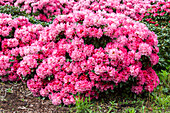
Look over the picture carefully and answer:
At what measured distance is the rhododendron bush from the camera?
12.4ft

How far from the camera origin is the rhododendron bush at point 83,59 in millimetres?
3793

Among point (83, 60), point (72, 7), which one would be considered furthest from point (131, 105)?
point (72, 7)

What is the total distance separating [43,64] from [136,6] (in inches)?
217

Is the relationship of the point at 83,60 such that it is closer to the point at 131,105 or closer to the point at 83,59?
the point at 83,59

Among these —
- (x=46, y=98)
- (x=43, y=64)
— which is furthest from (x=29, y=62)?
(x=46, y=98)

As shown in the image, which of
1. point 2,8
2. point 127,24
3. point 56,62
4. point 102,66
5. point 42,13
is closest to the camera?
point 102,66

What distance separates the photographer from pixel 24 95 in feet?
13.6

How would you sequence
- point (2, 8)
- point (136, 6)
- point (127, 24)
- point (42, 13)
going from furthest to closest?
point (136, 6) → point (42, 13) → point (2, 8) → point (127, 24)

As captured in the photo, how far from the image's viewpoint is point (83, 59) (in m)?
Result: 3.86

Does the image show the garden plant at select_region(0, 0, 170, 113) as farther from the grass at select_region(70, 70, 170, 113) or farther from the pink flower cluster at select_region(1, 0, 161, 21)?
the pink flower cluster at select_region(1, 0, 161, 21)

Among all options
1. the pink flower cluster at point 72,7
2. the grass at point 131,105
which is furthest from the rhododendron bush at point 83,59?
the pink flower cluster at point 72,7

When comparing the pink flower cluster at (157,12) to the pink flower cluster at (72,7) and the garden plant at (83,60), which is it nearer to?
the pink flower cluster at (72,7)

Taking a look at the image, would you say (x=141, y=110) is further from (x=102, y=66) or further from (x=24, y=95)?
(x=24, y=95)

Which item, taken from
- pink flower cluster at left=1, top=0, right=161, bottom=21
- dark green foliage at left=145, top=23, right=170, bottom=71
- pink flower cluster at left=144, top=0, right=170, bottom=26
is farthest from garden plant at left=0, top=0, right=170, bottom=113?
pink flower cluster at left=144, top=0, right=170, bottom=26
